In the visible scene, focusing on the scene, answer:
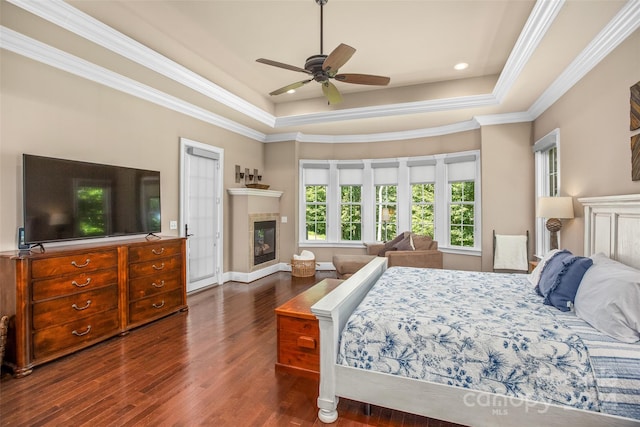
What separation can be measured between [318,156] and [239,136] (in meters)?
1.71

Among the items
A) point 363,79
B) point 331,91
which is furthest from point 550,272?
point 331,91

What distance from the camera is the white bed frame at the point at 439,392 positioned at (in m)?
1.62

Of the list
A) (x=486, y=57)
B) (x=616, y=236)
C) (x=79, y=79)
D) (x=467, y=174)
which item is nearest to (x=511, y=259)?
Result: (x=467, y=174)

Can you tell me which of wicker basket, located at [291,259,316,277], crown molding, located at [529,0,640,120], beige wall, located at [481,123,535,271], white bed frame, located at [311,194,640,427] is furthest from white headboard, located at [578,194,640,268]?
wicker basket, located at [291,259,316,277]

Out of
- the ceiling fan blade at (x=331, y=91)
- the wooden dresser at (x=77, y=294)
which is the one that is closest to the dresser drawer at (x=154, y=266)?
the wooden dresser at (x=77, y=294)

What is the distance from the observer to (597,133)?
299 centimetres

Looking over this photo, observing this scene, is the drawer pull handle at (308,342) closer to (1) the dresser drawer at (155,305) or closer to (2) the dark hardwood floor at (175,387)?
(2) the dark hardwood floor at (175,387)

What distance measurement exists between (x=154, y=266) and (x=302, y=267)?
2935 mm

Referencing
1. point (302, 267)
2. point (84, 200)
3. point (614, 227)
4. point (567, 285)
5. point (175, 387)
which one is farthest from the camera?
point (302, 267)

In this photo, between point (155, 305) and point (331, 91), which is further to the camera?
point (155, 305)

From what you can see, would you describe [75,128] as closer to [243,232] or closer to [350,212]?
[243,232]

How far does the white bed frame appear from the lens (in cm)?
162

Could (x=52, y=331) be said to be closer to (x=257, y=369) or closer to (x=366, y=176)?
→ (x=257, y=369)

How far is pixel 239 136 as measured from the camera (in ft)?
19.3
